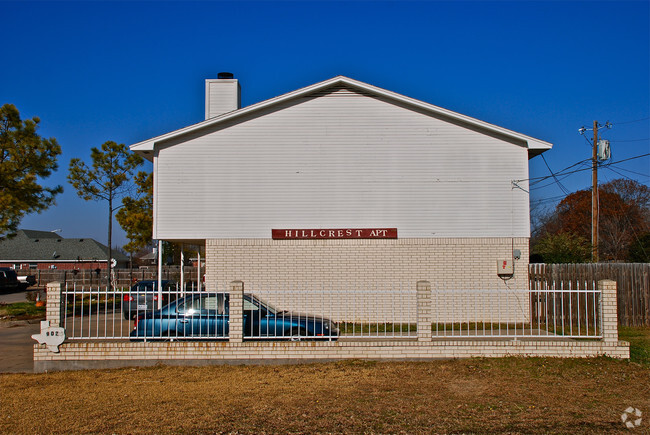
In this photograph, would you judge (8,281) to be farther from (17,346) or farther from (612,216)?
(612,216)

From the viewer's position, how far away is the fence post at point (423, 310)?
1052 cm

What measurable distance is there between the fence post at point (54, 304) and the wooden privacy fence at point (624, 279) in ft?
Result: 41.5

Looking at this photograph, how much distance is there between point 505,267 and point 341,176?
17.4ft

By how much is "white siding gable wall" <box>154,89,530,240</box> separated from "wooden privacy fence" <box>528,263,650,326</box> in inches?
72.1

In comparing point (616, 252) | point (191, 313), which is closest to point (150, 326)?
point (191, 313)

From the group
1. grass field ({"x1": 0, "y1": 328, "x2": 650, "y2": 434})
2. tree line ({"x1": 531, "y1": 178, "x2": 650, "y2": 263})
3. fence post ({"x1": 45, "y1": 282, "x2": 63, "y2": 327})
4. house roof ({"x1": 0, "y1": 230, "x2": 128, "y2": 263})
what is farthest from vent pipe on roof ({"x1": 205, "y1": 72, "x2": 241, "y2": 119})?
house roof ({"x1": 0, "y1": 230, "x2": 128, "y2": 263})

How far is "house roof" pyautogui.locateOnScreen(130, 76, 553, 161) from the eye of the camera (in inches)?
643

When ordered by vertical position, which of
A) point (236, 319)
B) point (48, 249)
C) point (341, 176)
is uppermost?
point (341, 176)

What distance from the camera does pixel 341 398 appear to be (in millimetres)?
8125

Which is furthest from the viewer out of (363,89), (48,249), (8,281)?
(48,249)

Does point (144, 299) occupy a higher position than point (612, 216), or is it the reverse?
point (612, 216)

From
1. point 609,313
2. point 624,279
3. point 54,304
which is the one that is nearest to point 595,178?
point 624,279

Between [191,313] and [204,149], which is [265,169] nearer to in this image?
[204,149]

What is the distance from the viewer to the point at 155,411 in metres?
7.57
